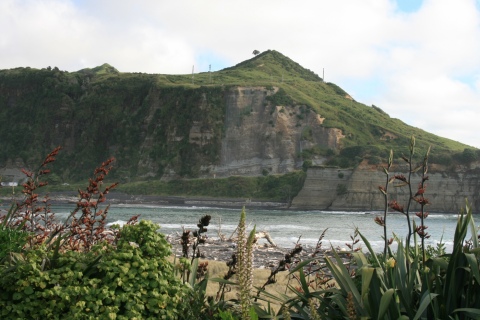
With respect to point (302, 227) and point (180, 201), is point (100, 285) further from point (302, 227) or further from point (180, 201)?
point (180, 201)

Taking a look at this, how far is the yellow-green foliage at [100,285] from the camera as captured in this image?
4.08 metres

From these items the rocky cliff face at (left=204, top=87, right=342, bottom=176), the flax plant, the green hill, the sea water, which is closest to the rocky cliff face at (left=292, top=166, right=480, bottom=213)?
the sea water

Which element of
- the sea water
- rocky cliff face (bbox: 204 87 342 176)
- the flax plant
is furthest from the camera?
rocky cliff face (bbox: 204 87 342 176)

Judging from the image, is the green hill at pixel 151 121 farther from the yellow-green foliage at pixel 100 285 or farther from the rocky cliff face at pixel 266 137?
the yellow-green foliage at pixel 100 285

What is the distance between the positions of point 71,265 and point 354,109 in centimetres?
12511

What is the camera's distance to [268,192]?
99188mm

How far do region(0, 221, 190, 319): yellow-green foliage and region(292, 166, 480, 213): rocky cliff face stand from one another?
8822 cm

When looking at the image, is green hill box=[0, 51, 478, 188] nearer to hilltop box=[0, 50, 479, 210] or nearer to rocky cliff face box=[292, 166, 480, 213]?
hilltop box=[0, 50, 479, 210]

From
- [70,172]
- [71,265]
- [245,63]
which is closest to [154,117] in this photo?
[70,172]

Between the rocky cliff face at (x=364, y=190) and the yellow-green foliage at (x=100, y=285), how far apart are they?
289 feet

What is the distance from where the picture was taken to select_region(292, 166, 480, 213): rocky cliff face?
91.7 meters

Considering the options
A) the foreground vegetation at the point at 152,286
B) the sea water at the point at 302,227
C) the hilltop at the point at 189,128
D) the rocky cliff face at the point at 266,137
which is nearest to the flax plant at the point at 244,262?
the foreground vegetation at the point at 152,286

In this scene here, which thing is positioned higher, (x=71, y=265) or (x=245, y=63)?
(x=245, y=63)

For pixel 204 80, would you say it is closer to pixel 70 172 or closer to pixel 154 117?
pixel 154 117
